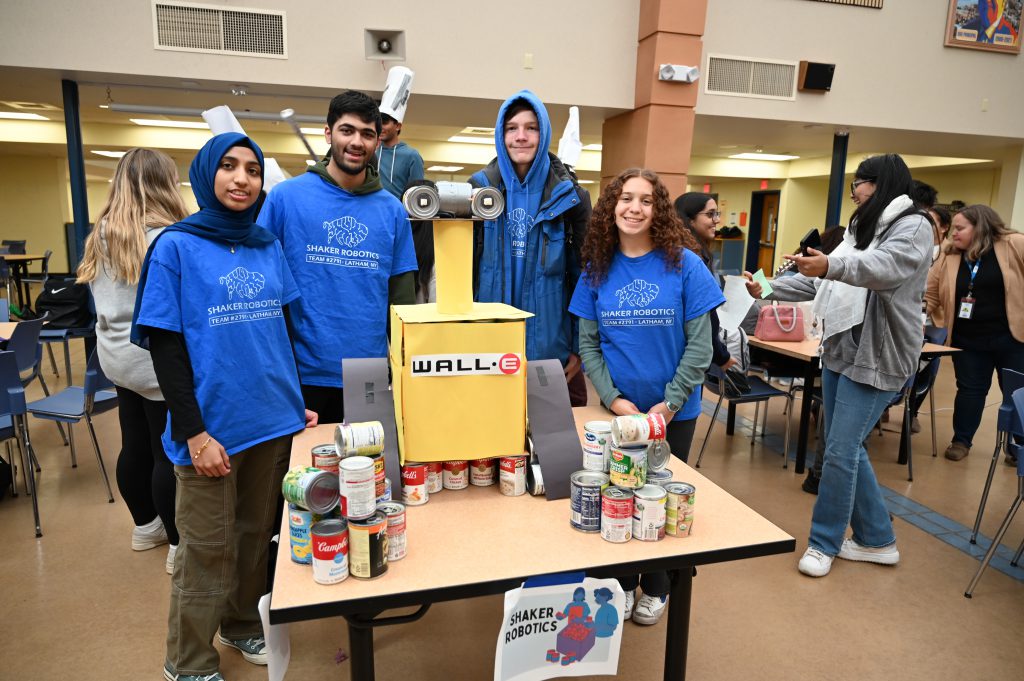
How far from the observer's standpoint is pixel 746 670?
6.61ft

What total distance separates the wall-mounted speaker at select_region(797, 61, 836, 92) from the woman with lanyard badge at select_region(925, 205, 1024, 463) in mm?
3075

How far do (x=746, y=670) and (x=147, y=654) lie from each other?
75.3 inches

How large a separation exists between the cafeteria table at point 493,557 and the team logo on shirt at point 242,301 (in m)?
0.58

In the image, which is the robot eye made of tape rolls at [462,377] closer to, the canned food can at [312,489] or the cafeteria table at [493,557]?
the cafeteria table at [493,557]

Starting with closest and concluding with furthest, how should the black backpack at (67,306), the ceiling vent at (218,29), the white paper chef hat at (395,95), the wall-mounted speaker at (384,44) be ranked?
the white paper chef hat at (395,95) < the black backpack at (67,306) < the ceiling vent at (218,29) < the wall-mounted speaker at (384,44)

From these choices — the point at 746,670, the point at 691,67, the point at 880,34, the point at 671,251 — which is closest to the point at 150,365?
the point at 671,251

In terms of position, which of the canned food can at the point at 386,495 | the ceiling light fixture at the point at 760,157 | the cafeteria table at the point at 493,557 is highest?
the ceiling light fixture at the point at 760,157

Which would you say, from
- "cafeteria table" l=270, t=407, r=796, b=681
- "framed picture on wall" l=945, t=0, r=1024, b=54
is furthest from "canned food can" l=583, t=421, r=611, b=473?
"framed picture on wall" l=945, t=0, r=1024, b=54

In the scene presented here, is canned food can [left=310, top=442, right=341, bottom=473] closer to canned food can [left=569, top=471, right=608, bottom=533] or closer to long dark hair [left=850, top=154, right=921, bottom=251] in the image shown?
canned food can [left=569, top=471, right=608, bottom=533]

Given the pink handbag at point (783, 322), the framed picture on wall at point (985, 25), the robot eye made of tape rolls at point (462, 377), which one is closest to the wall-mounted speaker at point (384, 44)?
the pink handbag at point (783, 322)

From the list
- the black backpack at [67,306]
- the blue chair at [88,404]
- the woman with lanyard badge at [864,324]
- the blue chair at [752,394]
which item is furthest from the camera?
Result: the black backpack at [67,306]

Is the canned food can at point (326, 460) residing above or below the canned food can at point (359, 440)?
below

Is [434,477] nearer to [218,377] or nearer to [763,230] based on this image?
[218,377]

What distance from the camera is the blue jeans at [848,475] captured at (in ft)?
7.83
